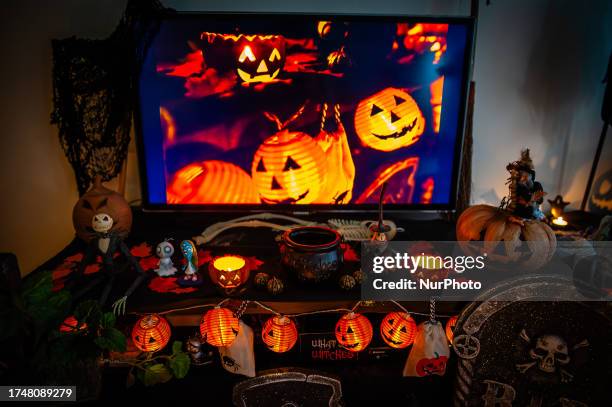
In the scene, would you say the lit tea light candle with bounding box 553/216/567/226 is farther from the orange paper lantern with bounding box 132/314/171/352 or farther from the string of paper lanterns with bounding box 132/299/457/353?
the orange paper lantern with bounding box 132/314/171/352

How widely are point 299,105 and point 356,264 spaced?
2.14ft

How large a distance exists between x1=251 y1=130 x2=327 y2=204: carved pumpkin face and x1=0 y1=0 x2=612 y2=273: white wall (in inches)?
23.6

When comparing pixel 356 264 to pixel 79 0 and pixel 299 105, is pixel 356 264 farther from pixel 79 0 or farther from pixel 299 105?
pixel 79 0

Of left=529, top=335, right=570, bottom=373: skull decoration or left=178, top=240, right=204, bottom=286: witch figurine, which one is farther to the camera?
left=178, top=240, right=204, bottom=286: witch figurine

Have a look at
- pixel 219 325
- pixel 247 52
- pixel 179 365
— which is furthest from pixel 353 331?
pixel 247 52

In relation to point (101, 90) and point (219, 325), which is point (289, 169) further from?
Result: point (101, 90)

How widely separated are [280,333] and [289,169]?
65 centimetres

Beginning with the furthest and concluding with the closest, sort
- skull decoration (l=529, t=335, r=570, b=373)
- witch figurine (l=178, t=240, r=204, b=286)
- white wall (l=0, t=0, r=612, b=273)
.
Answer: white wall (l=0, t=0, r=612, b=273) < witch figurine (l=178, t=240, r=204, b=286) < skull decoration (l=529, t=335, r=570, b=373)

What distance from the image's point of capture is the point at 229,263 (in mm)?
1250

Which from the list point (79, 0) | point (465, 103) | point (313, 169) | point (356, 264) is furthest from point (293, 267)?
point (79, 0)

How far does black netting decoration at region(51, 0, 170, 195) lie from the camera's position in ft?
4.56

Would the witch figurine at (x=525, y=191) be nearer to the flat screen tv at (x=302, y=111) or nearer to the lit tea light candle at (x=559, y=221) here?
the flat screen tv at (x=302, y=111)

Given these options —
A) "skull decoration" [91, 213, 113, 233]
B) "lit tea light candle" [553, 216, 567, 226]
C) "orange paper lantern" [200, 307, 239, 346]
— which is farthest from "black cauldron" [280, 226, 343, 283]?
"lit tea light candle" [553, 216, 567, 226]

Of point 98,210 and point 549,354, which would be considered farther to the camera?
point 98,210
